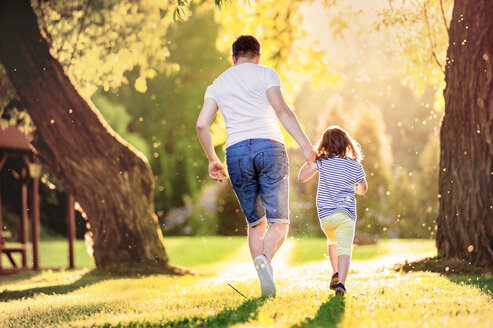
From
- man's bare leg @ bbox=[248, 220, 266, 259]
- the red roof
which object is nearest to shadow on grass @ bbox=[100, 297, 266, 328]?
man's bare leg @ bbox=[248, 220, 266, 259]

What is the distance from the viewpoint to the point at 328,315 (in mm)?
4832

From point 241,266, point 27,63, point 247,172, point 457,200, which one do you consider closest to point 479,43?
point 457,200

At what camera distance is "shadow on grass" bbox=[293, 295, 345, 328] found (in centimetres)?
451

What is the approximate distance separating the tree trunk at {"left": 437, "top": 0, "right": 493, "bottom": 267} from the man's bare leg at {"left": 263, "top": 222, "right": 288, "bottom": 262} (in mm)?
3823

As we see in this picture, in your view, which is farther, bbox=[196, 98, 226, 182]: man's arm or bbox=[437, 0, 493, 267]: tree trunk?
bbox=[437, 0, 493, 267]: tree trunk

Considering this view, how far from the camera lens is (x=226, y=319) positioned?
16.0 ft

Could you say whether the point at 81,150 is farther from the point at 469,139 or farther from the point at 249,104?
the point at 469,139

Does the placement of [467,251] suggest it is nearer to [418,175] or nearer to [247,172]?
[247,172]

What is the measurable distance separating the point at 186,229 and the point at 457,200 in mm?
21114

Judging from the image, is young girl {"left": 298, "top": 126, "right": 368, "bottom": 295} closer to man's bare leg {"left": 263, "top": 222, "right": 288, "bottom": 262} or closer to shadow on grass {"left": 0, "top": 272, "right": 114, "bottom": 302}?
man's bare leg {"left": 263, "top": 222, "right": 288, "bottom": 262}

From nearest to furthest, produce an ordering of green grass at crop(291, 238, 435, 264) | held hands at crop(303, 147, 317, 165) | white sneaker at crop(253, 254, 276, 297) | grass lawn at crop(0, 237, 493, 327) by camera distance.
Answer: grass lawn at crop(0, 237, 493, 327)
white sneaker at crop(253, 254, 276, 297)
held hands at crop(303, 147, 317, 165)
green grass at crop(291, 238, 435, 264)

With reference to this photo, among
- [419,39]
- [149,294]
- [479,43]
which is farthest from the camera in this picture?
[419,39]

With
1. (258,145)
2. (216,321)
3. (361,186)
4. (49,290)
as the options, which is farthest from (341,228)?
(49,290)

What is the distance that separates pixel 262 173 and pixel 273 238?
57 centimetres
